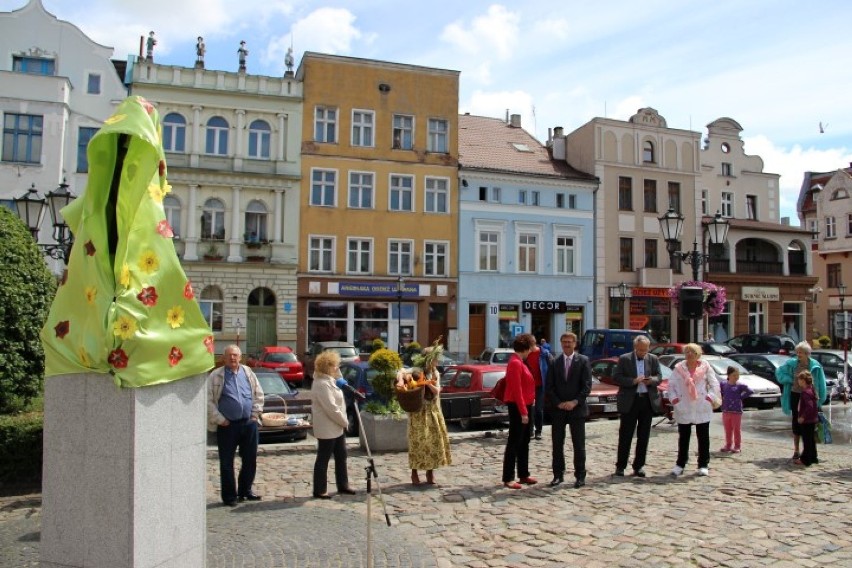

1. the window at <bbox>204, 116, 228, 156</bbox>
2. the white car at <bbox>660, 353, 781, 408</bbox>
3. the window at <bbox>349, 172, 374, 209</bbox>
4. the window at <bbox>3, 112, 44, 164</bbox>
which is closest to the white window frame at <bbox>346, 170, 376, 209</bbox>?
the window at <bbox>349, 172, 374, 209</bbox>

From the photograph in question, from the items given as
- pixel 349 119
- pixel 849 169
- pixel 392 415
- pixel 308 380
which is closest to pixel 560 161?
pixel 349 119

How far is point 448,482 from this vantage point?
9.10 metres

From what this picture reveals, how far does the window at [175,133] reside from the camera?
3125 centimetres

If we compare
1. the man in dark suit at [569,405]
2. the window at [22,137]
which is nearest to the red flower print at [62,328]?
the man in dark suit at [569,405]

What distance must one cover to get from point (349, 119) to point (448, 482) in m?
27.2

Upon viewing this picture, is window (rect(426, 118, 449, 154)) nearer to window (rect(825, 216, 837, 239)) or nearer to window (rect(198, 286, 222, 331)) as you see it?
window (rect(198, 286, 222, 331))

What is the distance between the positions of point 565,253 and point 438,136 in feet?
29.3

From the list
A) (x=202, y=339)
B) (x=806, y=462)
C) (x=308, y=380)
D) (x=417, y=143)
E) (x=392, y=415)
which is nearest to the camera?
(x=202, y=339)

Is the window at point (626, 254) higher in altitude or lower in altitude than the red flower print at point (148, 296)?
higher

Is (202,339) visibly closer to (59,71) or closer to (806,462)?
(806,462)

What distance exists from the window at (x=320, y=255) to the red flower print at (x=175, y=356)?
27.8 meters

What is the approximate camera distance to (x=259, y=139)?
32594 millimetres

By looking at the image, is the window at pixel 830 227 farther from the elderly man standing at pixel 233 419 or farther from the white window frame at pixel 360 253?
the elderly man standing at pixel 233 419

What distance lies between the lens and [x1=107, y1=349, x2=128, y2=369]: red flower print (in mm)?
4578
